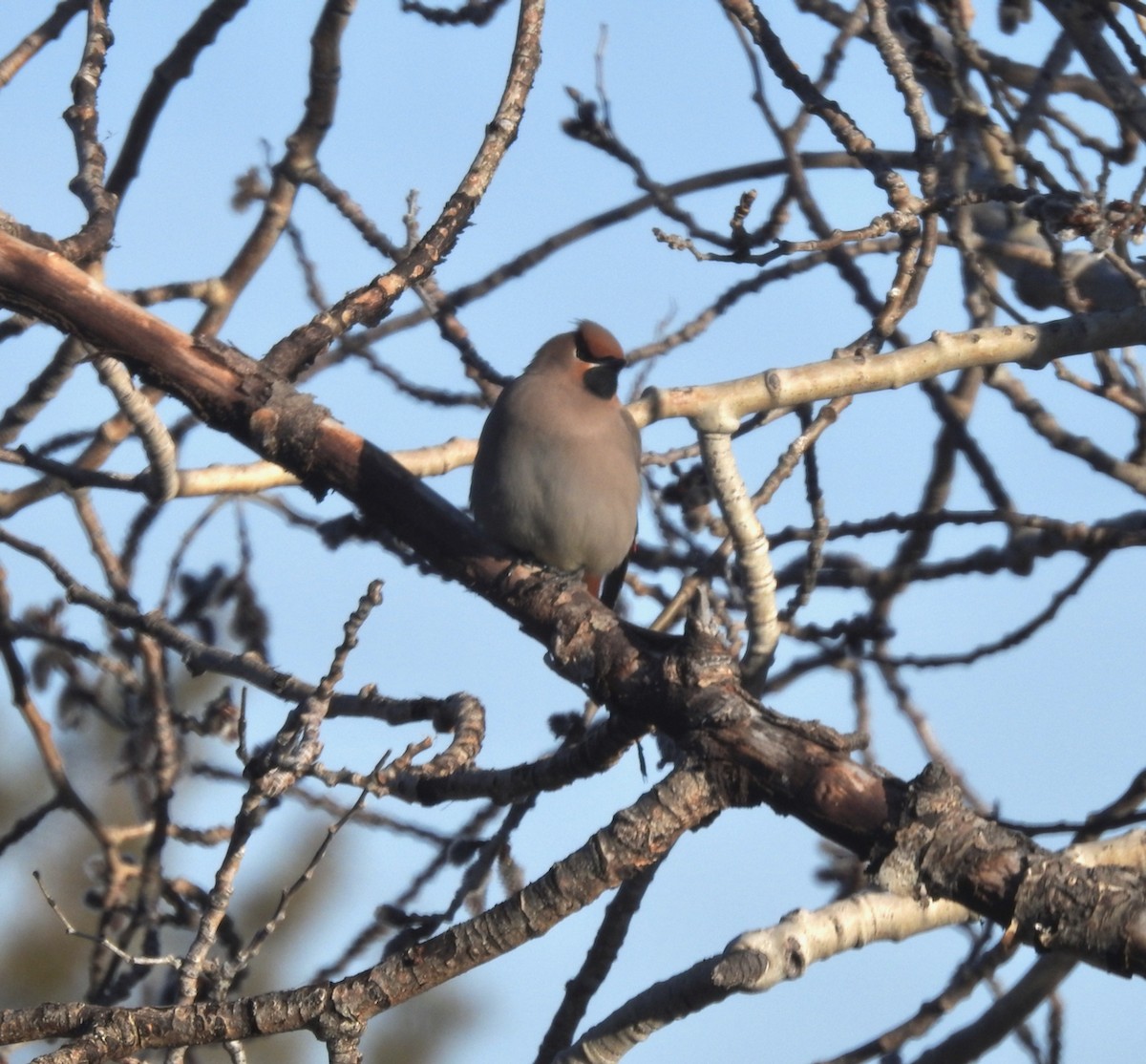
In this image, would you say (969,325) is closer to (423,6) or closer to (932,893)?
(423,6)

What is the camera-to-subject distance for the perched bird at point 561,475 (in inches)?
180

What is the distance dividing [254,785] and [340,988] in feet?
1.16

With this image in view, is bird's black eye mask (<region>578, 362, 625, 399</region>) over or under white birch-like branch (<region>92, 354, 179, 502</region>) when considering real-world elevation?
over

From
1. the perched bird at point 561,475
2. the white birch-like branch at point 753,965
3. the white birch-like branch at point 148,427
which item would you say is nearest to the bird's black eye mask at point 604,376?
the perched bird at point 561,475

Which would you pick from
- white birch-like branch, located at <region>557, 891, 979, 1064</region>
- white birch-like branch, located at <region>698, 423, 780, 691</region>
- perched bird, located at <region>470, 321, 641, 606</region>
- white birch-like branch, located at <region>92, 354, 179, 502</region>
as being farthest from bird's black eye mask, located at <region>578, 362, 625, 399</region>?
white birch-like branch, located at <region>557, 891, 979, 1064</region>

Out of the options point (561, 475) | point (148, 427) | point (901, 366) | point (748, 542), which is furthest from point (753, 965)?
point (561, 475)

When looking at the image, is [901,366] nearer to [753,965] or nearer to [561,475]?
[753,965]

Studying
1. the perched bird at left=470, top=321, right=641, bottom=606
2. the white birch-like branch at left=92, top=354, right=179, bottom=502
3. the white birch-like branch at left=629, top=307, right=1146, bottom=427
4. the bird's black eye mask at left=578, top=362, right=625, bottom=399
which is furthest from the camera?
the bird's black eye mask at left=578, top=362, right=625, bottom=399

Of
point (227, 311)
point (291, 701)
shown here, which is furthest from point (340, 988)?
point (227, 311)

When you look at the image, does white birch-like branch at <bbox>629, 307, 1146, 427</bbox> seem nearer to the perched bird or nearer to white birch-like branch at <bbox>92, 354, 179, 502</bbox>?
white birch-like branch at <bbox>92, 354, 179, 502</bbox>

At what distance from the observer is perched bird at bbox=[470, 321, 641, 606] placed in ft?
15.0

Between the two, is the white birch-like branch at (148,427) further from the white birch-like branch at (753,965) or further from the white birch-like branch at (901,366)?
the white birch-like branch at (753,965)

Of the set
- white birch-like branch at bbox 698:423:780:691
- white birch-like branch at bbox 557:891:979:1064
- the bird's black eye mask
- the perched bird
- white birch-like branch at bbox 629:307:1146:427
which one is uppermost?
the bird's black eye mask

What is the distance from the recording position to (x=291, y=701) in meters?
3.42
